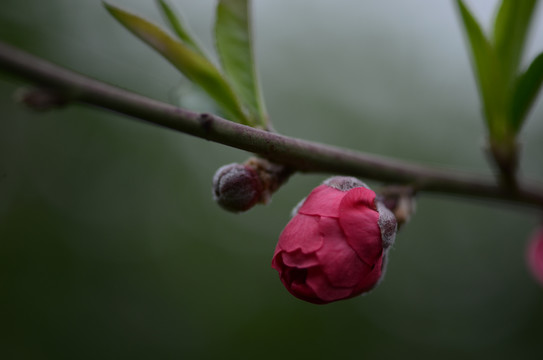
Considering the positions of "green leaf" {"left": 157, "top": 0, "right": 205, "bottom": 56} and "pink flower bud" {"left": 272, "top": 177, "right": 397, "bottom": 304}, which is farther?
"green leaf" {"left": 157, "top": 0, "right": 205, "bottom": 56}

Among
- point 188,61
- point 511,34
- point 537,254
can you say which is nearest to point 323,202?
point 188,61

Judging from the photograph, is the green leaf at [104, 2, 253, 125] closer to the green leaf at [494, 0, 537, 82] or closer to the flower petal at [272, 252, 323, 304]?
the flower petal at [272, 252, 323, 304]

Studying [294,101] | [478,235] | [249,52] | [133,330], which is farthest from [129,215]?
[249,52]

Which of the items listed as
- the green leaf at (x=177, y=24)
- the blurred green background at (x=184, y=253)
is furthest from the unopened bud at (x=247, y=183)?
the blurred green background at (x=184, y=253)

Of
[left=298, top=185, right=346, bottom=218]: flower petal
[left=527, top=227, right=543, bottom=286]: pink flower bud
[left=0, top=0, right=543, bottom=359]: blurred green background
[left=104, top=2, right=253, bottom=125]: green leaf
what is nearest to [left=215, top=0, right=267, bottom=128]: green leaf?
[left=104, top=2, right=253, bottom=125]: green leaf

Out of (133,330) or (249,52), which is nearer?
(249,52)

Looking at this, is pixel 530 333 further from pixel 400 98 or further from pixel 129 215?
pixel 129 215

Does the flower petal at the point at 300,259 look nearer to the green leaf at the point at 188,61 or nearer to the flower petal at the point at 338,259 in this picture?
the flower petal at the point at 338,259
